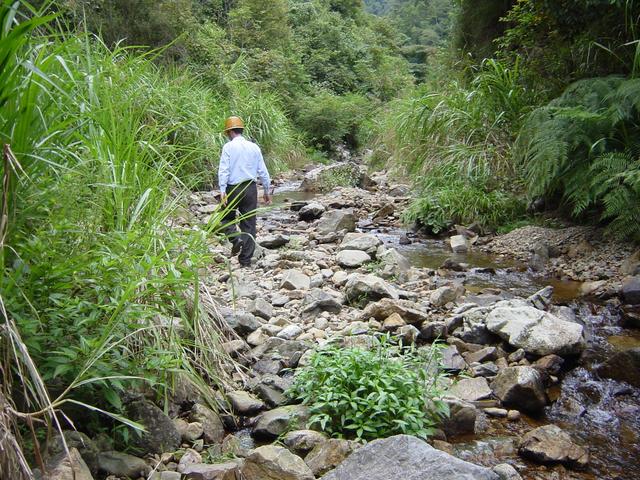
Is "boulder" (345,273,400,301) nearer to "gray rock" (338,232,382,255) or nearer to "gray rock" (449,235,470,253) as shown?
"gray rock" (338,232,382,255)

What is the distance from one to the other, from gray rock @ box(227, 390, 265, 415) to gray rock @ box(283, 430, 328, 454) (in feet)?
1.16

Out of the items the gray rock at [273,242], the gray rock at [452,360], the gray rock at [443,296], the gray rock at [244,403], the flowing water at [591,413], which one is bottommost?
the flowing water at [591,413]

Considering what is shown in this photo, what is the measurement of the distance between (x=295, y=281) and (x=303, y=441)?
2461 millimetres

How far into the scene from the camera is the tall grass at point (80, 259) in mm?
2064

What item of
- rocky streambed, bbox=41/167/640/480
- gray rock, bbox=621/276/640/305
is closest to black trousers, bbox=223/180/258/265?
rocky streambed, bbox=41/167/640/480

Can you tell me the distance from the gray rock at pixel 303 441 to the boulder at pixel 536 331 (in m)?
1.84

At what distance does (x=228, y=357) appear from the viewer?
10.9 feet

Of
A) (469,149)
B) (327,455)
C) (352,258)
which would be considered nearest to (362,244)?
(352,258)

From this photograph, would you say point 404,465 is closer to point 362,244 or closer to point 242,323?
point 242,323

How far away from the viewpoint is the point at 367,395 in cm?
288

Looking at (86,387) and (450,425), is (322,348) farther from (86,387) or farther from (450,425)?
(86,387)

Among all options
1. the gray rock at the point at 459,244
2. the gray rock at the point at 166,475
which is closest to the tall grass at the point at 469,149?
the gray rock at the point at 459,244

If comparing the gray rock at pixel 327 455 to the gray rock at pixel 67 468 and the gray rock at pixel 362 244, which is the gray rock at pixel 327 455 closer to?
the gray rock at pixel 67 468

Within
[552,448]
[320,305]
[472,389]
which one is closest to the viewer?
[552,448]
